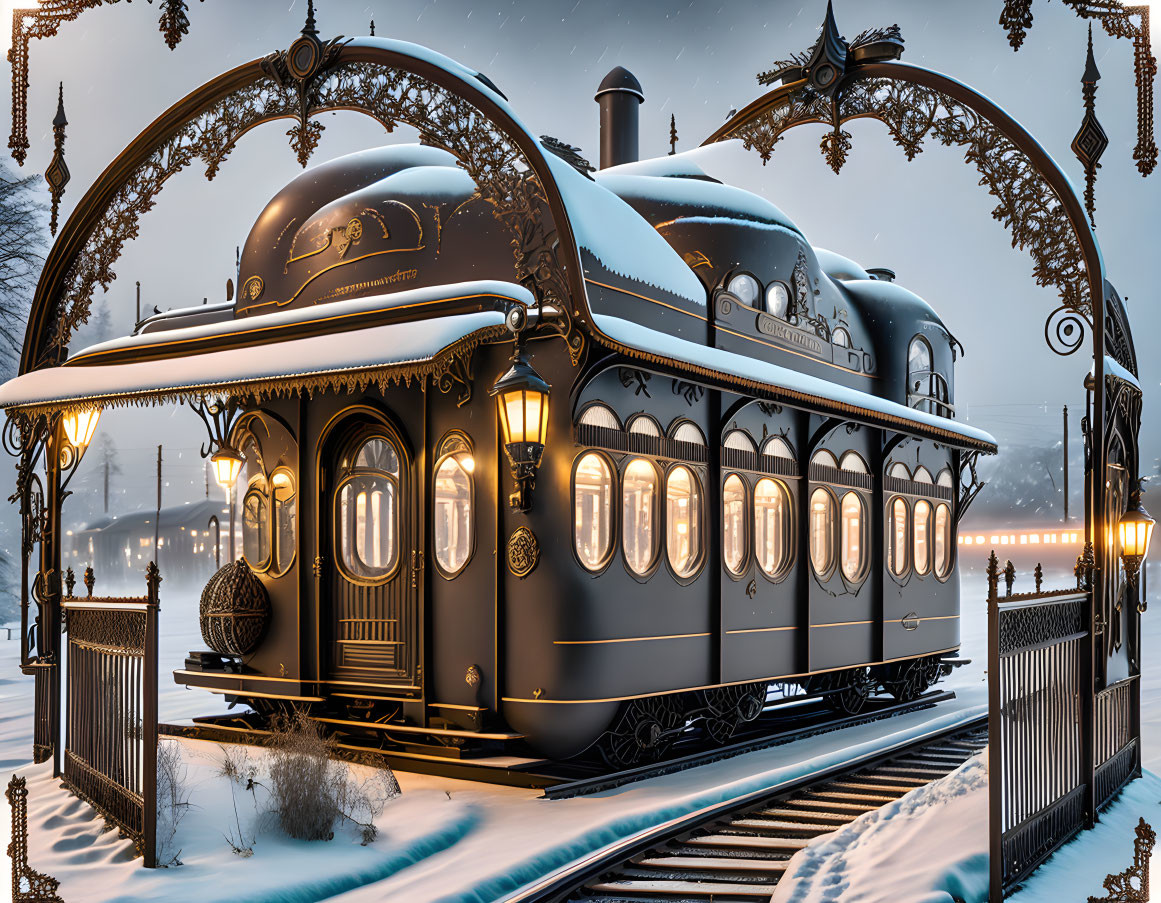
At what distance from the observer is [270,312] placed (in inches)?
512

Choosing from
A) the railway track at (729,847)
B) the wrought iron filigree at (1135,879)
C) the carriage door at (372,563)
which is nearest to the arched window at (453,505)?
the carriage door at (372,563)

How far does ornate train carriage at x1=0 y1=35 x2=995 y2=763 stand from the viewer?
10898 millimetres

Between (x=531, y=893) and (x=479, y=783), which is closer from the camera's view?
(x=531, y=893)

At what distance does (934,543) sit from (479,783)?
33.5ft

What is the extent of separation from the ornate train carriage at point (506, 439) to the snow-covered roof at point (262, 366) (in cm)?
4

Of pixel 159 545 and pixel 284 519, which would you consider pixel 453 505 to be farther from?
pixel 159 545

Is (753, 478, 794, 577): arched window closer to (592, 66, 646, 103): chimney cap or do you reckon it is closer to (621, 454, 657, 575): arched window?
(621, 454, 657, 575): arched window

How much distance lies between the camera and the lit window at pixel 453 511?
11516mm

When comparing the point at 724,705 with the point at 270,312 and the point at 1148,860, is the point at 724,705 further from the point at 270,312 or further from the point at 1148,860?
the point at 270,312

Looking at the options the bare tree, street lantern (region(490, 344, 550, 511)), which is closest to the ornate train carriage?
street lantern (region(490, 344, 550, 511))

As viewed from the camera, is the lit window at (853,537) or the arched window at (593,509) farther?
the lit window at (853,537)

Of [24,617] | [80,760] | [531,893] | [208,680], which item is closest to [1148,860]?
[531,893]

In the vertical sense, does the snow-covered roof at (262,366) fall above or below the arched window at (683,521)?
above

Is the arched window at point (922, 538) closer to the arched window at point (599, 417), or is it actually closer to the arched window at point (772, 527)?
the arched window at point (772, 527)
